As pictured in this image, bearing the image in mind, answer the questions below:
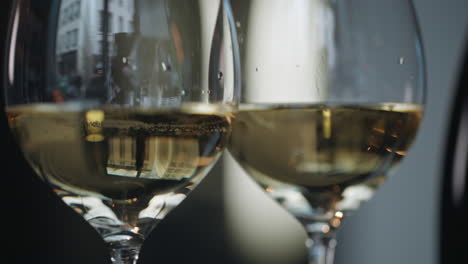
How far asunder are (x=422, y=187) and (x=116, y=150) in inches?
23.0

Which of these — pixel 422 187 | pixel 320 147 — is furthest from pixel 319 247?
pixel 422 187

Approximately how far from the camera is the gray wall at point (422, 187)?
26.0 inches

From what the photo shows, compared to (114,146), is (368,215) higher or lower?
lower

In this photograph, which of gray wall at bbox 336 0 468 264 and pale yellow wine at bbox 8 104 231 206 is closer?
pale yellow wine at bbox 8 104 231 206

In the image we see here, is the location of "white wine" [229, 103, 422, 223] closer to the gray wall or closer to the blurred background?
the blurred background

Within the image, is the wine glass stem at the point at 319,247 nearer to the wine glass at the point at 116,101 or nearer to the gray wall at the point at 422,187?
the wine glass at the point at 116,101

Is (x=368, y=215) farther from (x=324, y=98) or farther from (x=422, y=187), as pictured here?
(x=324, y=98)

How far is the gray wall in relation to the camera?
26.0 inches

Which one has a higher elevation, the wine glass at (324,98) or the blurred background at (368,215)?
the wine glass at (324,98)

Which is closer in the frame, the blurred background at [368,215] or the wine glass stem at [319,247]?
the wine glass stem at [319,247]

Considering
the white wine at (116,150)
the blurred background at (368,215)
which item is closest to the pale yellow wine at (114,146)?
the white wine at (116,150)

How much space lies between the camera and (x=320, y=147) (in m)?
0.28

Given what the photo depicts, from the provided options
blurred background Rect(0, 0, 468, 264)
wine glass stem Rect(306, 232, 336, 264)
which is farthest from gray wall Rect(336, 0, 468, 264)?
wine glass stem Rect(306, 232, 336, 264)

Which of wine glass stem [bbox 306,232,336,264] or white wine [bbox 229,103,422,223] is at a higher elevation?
white wine [bbox 229,103,422,223]
